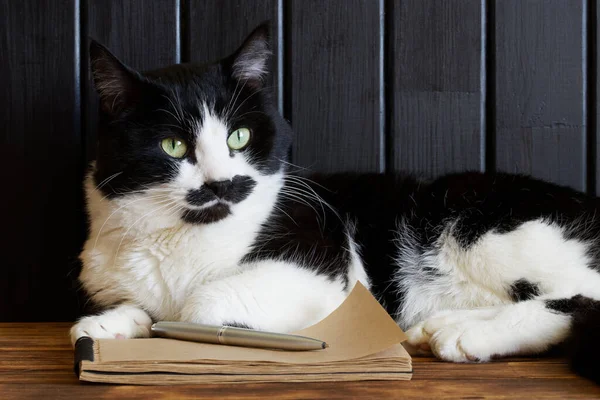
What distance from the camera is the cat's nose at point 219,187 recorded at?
1.18 metres

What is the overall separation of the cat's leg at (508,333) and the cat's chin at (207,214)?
470 millimetres

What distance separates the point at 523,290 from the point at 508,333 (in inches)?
6.7

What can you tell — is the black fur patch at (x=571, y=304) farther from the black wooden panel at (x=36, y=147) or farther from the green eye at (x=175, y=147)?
the black wooden panel at (x=36, y=147)

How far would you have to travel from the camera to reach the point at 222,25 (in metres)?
1.58

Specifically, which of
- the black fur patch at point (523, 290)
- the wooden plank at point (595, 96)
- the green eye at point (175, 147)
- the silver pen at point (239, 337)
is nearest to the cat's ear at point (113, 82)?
the green eye at point (175, 147)

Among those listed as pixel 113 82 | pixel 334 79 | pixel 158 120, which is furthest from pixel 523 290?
pixel 113 82

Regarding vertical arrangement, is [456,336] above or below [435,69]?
below

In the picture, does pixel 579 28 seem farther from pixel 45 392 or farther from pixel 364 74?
pixel 45 392

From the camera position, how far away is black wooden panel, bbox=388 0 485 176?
1.60 m

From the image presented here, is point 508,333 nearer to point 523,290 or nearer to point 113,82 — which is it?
point 523,290

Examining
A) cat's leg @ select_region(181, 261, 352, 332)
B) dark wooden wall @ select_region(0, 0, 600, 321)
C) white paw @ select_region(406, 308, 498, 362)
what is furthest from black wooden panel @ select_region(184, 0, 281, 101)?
white paw @ select_region(406, 308, 498, 362)

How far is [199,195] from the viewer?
3.88 ft

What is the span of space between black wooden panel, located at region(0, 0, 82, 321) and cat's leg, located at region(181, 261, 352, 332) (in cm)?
57

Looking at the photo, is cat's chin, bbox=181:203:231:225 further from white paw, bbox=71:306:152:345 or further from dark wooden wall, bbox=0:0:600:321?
dark wooden wall, bbox=0:0:600:321
